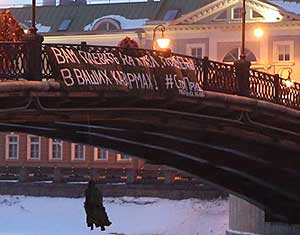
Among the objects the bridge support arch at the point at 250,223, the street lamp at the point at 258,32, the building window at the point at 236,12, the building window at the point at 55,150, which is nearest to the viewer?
the bridge support arch at the point at 250,223

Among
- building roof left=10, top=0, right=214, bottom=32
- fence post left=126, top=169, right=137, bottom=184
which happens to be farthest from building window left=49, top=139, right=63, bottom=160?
fence post left=126, top=169, right=137, bottom=184

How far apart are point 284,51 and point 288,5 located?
278 centimetres

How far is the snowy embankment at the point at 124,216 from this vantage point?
4975 cm

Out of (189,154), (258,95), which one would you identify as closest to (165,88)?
(258,95)

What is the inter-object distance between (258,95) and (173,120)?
9.71 ft

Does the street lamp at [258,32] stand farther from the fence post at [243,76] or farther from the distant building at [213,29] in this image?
the fence post at [243,76]

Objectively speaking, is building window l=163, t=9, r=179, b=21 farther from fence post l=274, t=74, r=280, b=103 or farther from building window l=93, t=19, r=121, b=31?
fence post l=274, t=74, r=280, b=103

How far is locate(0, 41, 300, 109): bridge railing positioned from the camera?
2014 centimetres

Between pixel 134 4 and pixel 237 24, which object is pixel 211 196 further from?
pixel 134 4

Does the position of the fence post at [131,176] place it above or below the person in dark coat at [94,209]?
below

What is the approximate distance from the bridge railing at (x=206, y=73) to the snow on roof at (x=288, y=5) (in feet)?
83.7

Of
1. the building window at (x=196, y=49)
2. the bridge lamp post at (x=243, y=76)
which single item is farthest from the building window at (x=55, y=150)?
the bridge lamp post at (x=243, y=76)

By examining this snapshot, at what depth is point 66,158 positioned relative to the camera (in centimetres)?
6400

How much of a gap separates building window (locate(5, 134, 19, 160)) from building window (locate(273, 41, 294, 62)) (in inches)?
754
